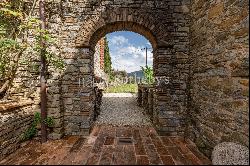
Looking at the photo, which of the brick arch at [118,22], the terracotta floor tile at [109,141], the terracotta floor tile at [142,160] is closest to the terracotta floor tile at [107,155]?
the terracotta floor tile at [109,141]

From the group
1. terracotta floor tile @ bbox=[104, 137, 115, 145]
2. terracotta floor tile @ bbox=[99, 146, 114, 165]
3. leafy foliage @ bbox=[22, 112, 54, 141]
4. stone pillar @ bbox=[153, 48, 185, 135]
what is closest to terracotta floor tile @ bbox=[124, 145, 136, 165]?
terracotta floor tile @ bbox=[99, 146, 114, 165]

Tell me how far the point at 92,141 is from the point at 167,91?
2236mm

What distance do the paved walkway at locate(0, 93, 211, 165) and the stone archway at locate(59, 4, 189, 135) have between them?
44 centimetres

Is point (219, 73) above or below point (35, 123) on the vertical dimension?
above

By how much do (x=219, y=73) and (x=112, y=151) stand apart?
2570mm

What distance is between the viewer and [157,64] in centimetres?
533

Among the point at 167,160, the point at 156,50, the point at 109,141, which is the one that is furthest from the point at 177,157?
→ the point at 156,50

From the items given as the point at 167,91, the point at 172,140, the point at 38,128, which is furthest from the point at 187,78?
the point at 38,128

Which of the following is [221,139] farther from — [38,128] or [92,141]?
[38,128]

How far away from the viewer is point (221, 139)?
3664mm

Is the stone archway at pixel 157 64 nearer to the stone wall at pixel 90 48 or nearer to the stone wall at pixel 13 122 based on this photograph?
the stone wall at pixel 90 48

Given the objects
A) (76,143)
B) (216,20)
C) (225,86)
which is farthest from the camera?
(76,143)

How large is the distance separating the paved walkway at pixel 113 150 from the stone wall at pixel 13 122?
202mm

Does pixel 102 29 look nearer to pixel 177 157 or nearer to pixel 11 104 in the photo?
pixel 11 104
